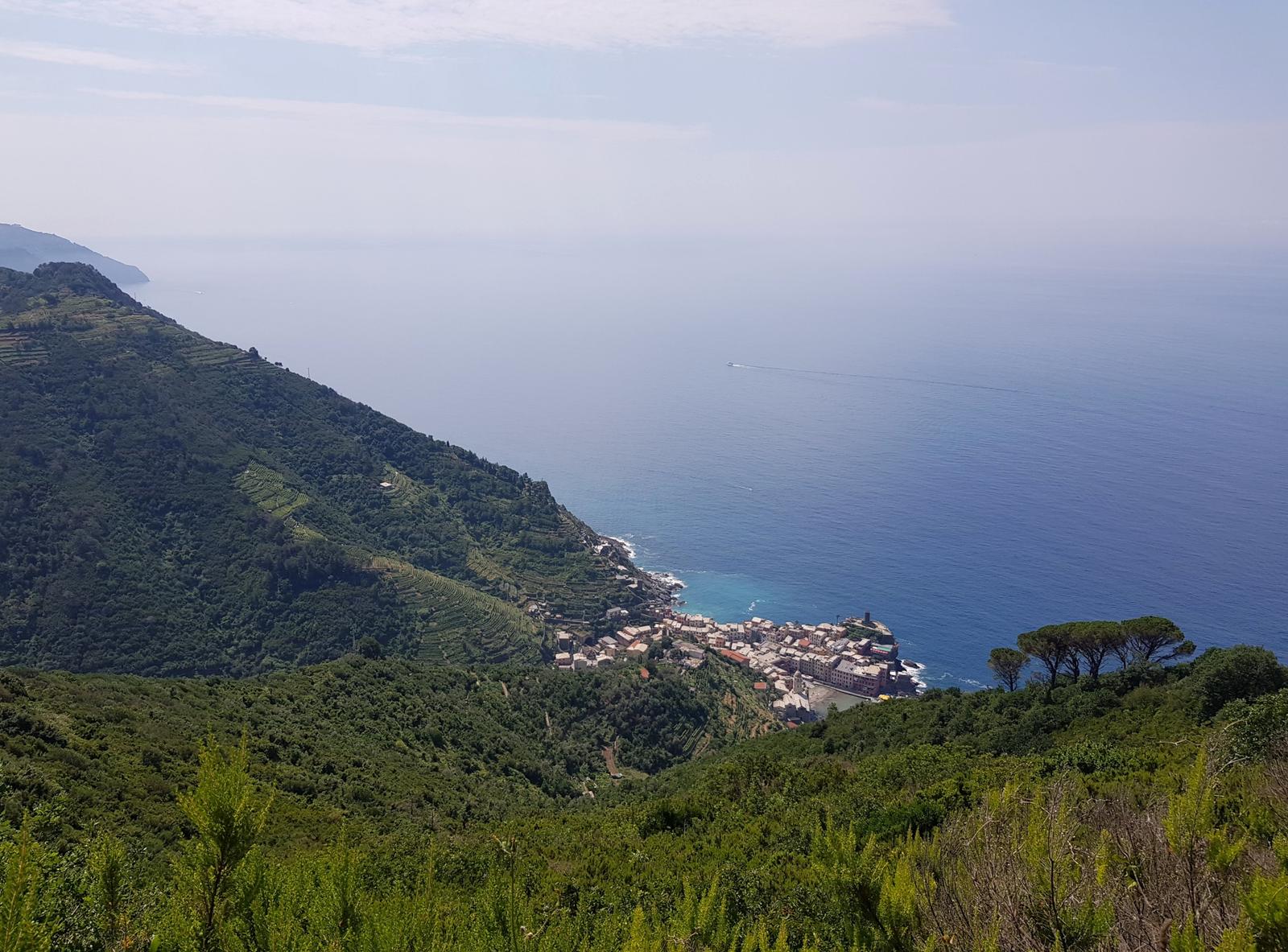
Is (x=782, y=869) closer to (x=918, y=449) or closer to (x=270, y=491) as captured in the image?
(x=270, y=491)

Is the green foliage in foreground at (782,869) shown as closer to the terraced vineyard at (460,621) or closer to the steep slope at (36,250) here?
the terraced vineyard at (460,621)

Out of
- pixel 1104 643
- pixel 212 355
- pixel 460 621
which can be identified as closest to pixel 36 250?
pixel 212 355

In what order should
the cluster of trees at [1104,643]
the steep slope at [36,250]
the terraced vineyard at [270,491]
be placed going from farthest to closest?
the steep slope at [36,250] → the terraced vineyard at [270,491] → the cluster of trees at [1104,643]

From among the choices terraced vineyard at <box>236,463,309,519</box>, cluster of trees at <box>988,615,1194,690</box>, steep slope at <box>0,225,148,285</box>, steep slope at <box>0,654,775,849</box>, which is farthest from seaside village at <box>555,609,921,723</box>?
steep slope at <box>0,225,148,285</box>

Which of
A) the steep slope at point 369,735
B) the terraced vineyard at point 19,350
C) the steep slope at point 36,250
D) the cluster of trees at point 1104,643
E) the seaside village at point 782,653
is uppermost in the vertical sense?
the steep slope at point 36,250

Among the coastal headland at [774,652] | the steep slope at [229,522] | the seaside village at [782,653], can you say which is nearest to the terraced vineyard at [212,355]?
the steep slope at [229,522]

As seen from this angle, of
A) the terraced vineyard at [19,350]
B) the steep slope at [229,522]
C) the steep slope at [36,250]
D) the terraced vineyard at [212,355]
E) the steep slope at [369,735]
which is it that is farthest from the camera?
the steep slope at [36,250]
